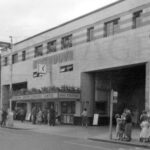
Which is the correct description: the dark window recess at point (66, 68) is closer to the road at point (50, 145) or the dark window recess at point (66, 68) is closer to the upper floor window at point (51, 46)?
the upper floor window at point (51, 46)

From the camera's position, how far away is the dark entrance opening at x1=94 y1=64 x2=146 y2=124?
33.1 metres

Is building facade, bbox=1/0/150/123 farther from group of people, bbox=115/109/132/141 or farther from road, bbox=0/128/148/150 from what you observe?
road, bbox=0/128/148/150

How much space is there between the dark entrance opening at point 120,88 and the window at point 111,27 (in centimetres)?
374

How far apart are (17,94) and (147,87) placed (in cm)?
1721

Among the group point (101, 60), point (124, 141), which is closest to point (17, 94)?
point (101, 60)

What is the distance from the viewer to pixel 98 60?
30625 mm

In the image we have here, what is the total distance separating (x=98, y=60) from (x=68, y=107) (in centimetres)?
626

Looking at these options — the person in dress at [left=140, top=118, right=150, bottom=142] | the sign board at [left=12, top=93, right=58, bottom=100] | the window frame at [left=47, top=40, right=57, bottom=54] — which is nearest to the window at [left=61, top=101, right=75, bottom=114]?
the sign board at [left=12, top=93, right=58, bottom=100]

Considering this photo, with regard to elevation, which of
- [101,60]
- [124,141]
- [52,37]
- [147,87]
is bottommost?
[124,141]

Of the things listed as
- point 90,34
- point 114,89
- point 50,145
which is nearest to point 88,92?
point 114,89

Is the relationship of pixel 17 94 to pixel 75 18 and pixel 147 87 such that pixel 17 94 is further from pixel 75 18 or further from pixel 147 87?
pixel 147 87

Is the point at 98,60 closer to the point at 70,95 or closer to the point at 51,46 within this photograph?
the point at 70,95

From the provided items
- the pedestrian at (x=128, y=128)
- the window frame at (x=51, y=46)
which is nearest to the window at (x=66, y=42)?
the window frame at (x=51, y=46)

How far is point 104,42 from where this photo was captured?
30141 millimetres
